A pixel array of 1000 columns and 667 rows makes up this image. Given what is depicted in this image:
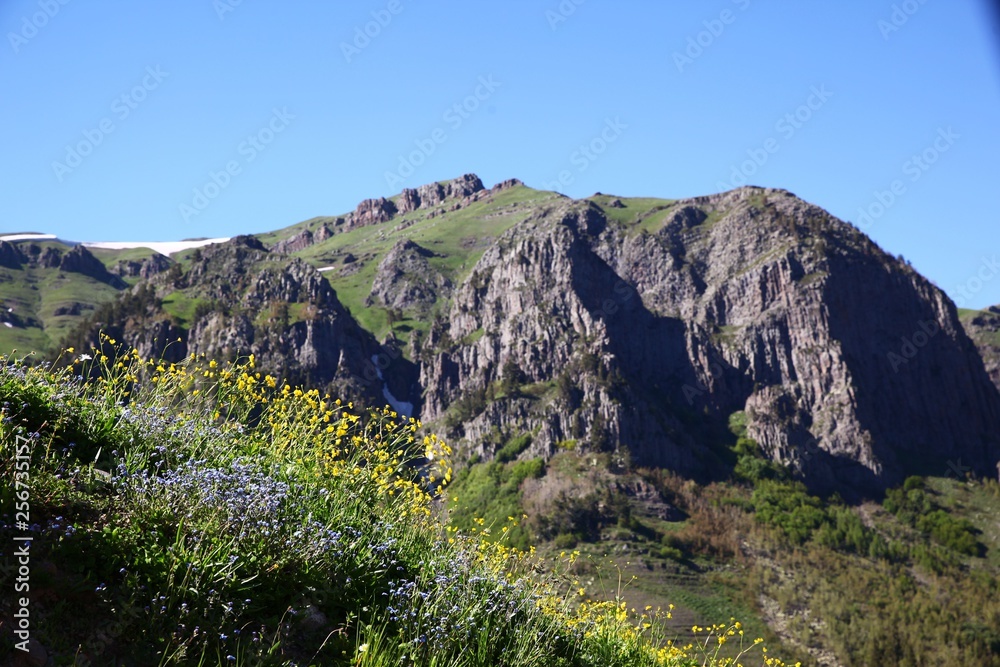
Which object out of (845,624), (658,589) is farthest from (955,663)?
(658,589)

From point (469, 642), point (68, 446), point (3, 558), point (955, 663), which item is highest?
point (68, 446)

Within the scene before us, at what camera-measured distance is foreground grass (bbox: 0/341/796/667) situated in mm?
5359

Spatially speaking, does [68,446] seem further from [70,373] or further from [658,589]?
[658,589]

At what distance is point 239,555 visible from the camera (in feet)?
20.0

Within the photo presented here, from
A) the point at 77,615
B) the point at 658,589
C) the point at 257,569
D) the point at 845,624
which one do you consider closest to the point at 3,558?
the point at 77,615

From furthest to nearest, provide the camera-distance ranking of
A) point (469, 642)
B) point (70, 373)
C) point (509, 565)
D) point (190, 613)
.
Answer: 1. point (509, 565)
2. point (70, 373)
3. point (469, 642)
4. point (190, 613)

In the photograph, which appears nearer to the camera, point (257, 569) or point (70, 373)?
point (257, 569)

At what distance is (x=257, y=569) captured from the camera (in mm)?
6105

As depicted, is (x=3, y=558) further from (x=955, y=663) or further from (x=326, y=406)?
(x=955, y=663)

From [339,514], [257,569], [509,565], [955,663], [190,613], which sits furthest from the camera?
[955,663]

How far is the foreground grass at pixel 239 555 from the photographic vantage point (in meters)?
5.36

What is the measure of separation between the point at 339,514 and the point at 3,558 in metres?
2.87

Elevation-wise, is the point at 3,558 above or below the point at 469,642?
above

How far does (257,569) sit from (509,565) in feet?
15.3
